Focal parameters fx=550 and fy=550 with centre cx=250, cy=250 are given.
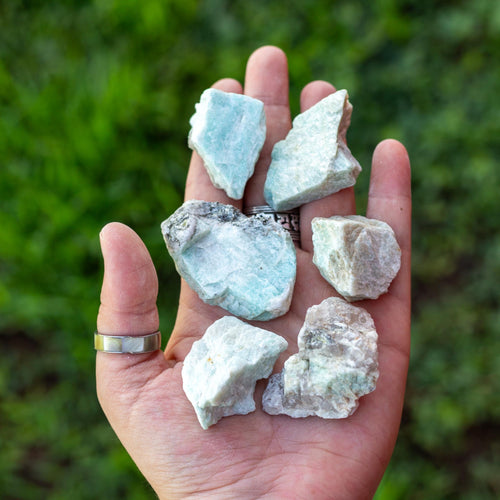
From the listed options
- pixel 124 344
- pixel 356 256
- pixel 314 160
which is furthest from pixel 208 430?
pixel 314 160

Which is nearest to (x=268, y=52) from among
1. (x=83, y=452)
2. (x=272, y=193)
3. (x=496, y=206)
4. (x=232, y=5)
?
(x=272, y=193)

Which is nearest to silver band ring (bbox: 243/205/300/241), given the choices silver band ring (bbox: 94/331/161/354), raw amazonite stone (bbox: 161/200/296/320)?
raw amazonite stone (bbox: 161/200/296/320)

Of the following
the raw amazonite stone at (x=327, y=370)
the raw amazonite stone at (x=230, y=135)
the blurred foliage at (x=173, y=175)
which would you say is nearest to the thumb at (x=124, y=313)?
the raw amazonite stone at (x=327, y=370)

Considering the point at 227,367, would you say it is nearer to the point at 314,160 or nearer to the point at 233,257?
the point at 233,257

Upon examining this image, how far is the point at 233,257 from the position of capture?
181cm

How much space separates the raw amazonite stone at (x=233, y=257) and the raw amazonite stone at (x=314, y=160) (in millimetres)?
150

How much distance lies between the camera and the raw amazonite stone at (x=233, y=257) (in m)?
1.73

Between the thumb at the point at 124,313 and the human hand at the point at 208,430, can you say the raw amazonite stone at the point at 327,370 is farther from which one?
the thumb at the point at 124,313

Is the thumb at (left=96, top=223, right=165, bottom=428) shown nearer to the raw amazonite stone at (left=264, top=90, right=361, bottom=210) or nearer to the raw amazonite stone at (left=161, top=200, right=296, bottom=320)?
the raw amazonite stone at (left=161, top=200, right=296, bottom=320)

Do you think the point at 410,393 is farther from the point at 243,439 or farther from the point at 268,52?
the point at 268,52

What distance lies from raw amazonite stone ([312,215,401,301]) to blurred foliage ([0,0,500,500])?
74 cm

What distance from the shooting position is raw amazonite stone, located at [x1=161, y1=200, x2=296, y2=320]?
5.67ft

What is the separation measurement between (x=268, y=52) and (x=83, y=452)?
1.78m

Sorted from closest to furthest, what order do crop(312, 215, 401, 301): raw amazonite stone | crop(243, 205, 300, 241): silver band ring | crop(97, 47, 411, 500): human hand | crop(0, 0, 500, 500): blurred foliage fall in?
crop(97, 47, 411, 500): human hand → crop(312, 215, 401, 301): raw amazonite stone → crop(243, 205, 300, 241): silver band ring → crop(0, 0, 500, 500): blurred foliage
